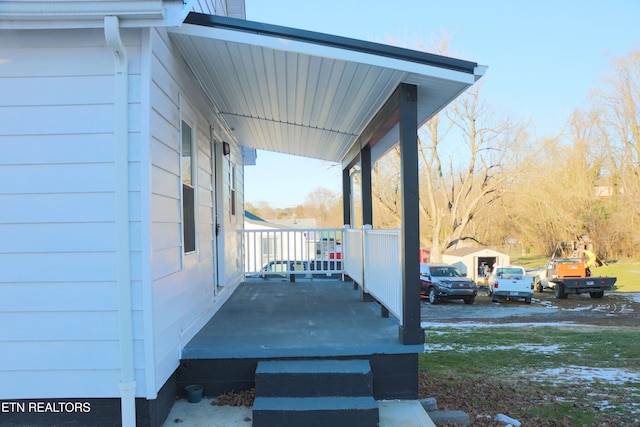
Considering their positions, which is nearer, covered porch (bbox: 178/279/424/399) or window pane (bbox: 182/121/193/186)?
covered porch (bbox: 178/279/424/399)

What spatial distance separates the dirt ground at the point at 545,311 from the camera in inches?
472

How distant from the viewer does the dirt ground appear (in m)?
12.0

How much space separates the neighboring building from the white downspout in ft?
72.3

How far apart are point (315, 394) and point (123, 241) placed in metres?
1.73

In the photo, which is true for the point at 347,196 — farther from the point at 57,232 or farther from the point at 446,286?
the point at 446,286

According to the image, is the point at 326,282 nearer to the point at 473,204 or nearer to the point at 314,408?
the point at 314,408

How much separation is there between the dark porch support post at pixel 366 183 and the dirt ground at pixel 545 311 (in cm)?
528

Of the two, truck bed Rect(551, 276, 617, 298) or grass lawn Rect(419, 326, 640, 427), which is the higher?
grass lawn Rect(419, 326, 640, 427)

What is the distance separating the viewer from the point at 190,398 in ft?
11.5

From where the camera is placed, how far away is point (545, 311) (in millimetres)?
14062

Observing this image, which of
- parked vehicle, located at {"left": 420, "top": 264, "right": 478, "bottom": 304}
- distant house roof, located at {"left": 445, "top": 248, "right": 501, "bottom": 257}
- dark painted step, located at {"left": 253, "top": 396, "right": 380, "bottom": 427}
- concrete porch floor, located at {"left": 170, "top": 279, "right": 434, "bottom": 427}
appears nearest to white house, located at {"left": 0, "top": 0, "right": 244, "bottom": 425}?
concrete porch floor, located at {"left": 170, "top": 279, "right": 434, "bottom": 427}

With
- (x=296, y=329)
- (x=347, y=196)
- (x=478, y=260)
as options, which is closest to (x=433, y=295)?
(x=478, y=260)

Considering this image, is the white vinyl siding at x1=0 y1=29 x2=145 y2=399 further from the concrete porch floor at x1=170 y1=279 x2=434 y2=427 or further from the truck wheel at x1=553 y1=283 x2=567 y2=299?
the truck wheel at x1=553 y1=283 x2=567 y2=299

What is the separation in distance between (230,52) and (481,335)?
279 inches
